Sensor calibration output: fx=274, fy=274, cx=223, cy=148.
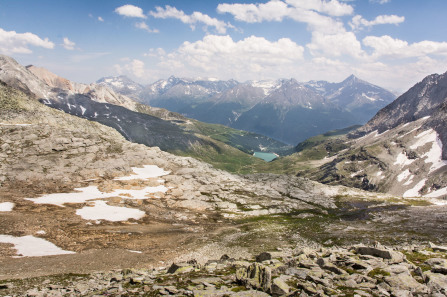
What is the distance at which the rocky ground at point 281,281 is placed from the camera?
2053 cm

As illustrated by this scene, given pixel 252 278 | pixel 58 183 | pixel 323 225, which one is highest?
pixel 252 278

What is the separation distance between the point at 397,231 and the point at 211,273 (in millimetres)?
74046

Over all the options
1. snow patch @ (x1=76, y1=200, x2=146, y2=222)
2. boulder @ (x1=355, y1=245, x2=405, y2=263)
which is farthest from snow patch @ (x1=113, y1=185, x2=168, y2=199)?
boulder @ (x1=355, y1=245, x2=405, y2=263)

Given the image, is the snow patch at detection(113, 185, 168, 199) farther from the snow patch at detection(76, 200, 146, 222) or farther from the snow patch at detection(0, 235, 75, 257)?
the snow patch at detection(0, 235, 75, 257)

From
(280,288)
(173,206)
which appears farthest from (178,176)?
(280,288)

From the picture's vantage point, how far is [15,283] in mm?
26719

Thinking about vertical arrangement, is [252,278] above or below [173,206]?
above

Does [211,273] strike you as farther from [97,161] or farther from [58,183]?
[97,161]

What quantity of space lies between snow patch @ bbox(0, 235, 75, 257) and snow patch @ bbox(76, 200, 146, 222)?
16.8 m

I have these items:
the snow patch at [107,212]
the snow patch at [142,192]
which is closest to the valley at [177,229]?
the snow patch at [107,212]

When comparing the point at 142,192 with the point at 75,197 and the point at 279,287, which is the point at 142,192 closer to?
the point at 75,197

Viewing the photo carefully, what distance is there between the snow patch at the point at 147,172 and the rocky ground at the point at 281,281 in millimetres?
71438

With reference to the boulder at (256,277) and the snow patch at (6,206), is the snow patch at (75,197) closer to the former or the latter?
the snow patch at (6,206)

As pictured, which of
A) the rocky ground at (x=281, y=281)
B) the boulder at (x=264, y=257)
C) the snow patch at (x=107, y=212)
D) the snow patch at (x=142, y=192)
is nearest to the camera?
the rocky ground at (x=281, y=281)
